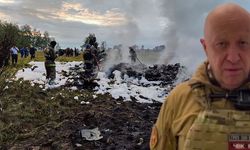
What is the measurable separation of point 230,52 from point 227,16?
0.16m

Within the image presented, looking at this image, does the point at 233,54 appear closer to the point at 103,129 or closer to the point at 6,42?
the point at 103,129

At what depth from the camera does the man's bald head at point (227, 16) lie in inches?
79.0

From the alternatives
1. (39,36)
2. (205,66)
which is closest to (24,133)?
(205,66)


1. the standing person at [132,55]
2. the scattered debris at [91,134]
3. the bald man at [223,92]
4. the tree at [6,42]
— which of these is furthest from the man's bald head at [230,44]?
the standing person at [132,55]

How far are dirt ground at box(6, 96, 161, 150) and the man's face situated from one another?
6.85 m

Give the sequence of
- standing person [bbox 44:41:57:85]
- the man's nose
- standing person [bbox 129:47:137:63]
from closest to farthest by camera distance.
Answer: the man's nose < standing person [bbox 44:41:57:85] < standing person [bbox 129:47:137:63]

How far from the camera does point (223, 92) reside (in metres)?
2.04

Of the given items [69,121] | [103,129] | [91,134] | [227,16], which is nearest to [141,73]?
[69,121]

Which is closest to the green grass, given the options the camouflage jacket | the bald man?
the camouflage jacket

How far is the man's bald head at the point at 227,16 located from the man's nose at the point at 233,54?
10 cm

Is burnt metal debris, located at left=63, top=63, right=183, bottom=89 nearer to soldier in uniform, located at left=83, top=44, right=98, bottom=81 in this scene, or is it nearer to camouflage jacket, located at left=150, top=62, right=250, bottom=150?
soldier in uniform, located at left=83, top=44, right=98, bottom=81

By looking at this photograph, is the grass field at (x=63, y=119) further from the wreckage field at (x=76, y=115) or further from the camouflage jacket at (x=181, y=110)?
the camouflage jacket at (x=181, y=110)

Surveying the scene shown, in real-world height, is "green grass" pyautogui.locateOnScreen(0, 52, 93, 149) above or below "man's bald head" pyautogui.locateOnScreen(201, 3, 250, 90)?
below

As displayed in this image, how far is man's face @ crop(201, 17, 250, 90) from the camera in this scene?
6.48 ft
